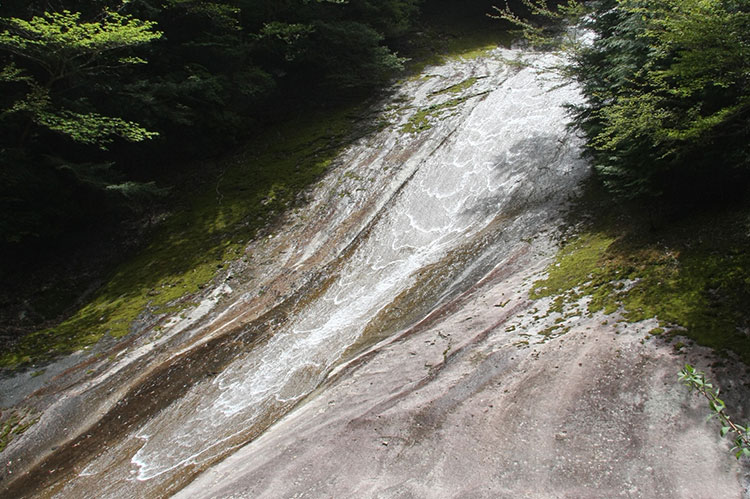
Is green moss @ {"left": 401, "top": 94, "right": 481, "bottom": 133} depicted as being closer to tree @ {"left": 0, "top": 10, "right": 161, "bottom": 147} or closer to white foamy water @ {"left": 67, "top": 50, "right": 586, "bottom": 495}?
white foamy water @ {"left": 67, "top": 50, "right": 586, "bottom": 495}

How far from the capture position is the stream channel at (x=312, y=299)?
618 cm

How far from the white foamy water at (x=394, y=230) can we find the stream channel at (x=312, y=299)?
3 cm

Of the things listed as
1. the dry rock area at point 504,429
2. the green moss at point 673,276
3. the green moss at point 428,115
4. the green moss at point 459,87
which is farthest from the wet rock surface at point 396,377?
the green moss at point 459,87

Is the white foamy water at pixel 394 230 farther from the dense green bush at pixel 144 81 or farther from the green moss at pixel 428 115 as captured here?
the dense green bush at pixel 144 81

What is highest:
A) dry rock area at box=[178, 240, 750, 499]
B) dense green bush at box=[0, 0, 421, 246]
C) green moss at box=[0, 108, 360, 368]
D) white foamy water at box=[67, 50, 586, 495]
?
dense green bush at box=[0, 0, 421, 246]

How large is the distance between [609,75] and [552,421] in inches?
231

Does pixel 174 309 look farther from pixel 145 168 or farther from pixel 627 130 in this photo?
pixel 627 130

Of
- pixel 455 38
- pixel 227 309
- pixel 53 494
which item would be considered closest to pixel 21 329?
pixel 227 309

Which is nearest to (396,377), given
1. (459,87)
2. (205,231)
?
(205,231)

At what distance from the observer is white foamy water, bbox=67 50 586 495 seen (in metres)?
6.18

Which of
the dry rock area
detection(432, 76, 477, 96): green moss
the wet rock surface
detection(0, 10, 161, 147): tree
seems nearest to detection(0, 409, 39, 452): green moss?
the wet rock surface

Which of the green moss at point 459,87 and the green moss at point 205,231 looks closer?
the green moss at point 205,231

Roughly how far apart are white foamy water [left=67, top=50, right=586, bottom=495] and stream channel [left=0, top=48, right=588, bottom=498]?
0.03 m

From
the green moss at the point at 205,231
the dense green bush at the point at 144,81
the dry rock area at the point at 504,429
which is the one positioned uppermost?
the dense green bush at the point at 144,81
